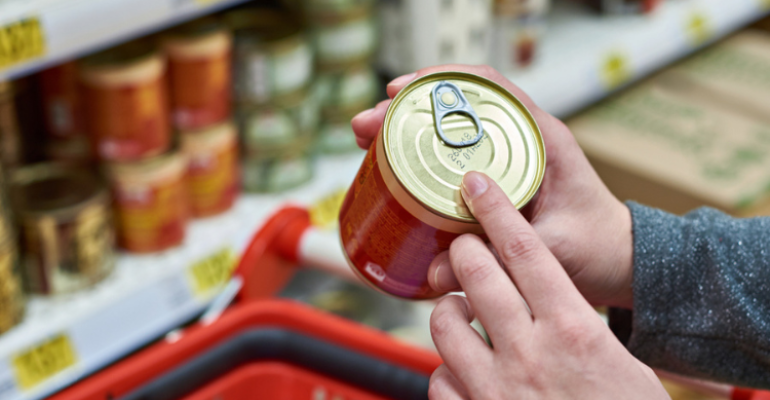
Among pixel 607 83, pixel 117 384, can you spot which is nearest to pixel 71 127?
pixel 117 384

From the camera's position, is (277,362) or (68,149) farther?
(68,149)

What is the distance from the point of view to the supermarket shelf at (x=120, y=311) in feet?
3.88

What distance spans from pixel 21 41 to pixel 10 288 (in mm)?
388

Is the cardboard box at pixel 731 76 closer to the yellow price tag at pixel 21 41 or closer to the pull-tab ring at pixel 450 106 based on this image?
the pull-tab ring at pixel 450 106

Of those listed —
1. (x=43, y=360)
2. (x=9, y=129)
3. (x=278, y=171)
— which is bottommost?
(x=43, y=360)

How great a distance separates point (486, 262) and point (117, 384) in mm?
512

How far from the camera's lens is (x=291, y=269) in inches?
49.8

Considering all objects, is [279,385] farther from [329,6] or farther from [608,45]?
[608,45]

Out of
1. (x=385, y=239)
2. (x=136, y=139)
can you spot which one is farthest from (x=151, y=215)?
(x=385, y=239)

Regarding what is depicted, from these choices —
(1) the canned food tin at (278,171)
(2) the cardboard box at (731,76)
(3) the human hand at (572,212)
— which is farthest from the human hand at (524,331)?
(2) the cardboard box at (731,76)

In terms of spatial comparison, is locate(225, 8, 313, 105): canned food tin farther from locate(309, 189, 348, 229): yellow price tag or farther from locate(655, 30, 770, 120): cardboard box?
locate(655, 30, 770, 120): cardboard box

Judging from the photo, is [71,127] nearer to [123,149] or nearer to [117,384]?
[123,149]

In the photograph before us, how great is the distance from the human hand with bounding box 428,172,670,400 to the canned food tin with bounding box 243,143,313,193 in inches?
39.3

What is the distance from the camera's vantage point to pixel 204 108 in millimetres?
1399
